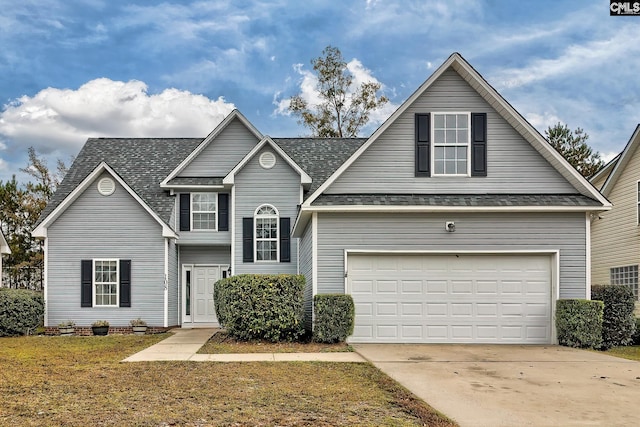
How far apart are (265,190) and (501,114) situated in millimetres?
8109

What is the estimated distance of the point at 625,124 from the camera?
2462 centimetres

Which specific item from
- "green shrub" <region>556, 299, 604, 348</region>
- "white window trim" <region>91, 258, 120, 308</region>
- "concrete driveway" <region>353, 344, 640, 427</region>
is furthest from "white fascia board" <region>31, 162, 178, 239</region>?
"green shrub" <region>556, 299, 604, 348</region>

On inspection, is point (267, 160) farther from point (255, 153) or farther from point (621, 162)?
point (621, 162)

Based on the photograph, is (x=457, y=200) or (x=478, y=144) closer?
(x=457, y=200)

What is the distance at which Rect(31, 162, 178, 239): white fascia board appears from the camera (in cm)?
1895

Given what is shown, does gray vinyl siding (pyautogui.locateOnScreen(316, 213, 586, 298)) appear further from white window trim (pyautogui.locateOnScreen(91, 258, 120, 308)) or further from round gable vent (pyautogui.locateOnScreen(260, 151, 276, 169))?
white window trim (pyautogui.locateOnScreen(91, 258, 120, 308))

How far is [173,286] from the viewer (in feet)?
66.9

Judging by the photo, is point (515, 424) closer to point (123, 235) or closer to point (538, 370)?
point (538, 370)

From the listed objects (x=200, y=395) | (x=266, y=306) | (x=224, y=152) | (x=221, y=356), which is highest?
(x=224, y=152)

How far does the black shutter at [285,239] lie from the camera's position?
19.6m

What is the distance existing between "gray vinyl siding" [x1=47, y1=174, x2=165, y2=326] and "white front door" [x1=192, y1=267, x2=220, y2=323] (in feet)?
7.46

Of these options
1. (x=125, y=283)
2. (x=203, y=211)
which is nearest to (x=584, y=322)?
(x=203, y=211)

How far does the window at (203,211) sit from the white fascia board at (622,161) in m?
13.2

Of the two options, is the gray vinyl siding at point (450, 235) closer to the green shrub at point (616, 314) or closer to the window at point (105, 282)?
the green shrub at point (616, 314)
